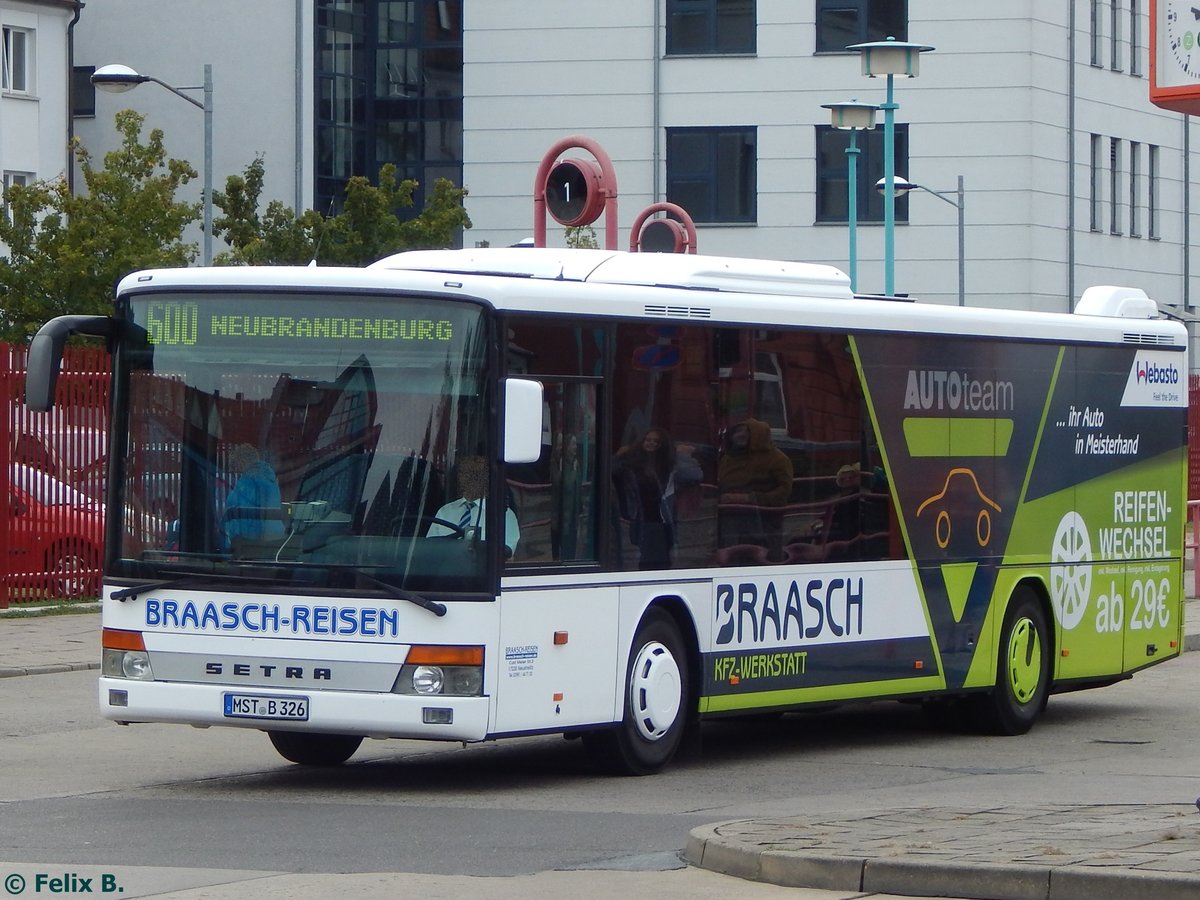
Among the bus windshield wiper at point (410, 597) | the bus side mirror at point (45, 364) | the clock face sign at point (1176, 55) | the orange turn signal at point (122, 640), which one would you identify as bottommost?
the orange turn signal at point (122, 640)

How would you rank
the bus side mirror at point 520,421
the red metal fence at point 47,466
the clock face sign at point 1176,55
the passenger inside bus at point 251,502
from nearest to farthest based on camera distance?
the clock face sign at point 1176,55 < the bus side mirror at point 520,421 < the passenger inside bus at point 251,502 < the red metal fence at point 47,466

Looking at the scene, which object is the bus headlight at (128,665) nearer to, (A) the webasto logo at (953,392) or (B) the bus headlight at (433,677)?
(B) the bus headlight at (433,677)

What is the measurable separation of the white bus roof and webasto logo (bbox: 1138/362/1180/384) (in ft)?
3.90

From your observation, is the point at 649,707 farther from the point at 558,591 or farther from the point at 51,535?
the point at 51,535

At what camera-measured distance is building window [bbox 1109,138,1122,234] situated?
178ft

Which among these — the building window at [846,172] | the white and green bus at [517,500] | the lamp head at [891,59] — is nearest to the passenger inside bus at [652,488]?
the white and green bus at [517,500]

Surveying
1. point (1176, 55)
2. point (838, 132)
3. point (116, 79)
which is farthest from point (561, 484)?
point (838, 132)

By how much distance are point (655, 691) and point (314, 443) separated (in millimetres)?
2277

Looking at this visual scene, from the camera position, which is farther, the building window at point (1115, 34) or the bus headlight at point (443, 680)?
the building window at point (1115, 34)

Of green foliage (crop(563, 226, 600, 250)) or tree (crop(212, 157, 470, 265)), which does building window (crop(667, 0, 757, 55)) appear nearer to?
green foliage (crop(563, 226, 600, 250))

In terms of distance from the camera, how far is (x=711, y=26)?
5244cm

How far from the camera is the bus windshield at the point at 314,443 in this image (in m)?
11.6

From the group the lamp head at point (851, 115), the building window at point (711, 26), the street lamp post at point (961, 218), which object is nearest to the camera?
the lamp head at point (851, 115)

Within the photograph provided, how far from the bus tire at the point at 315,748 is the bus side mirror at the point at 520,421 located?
237 cm
